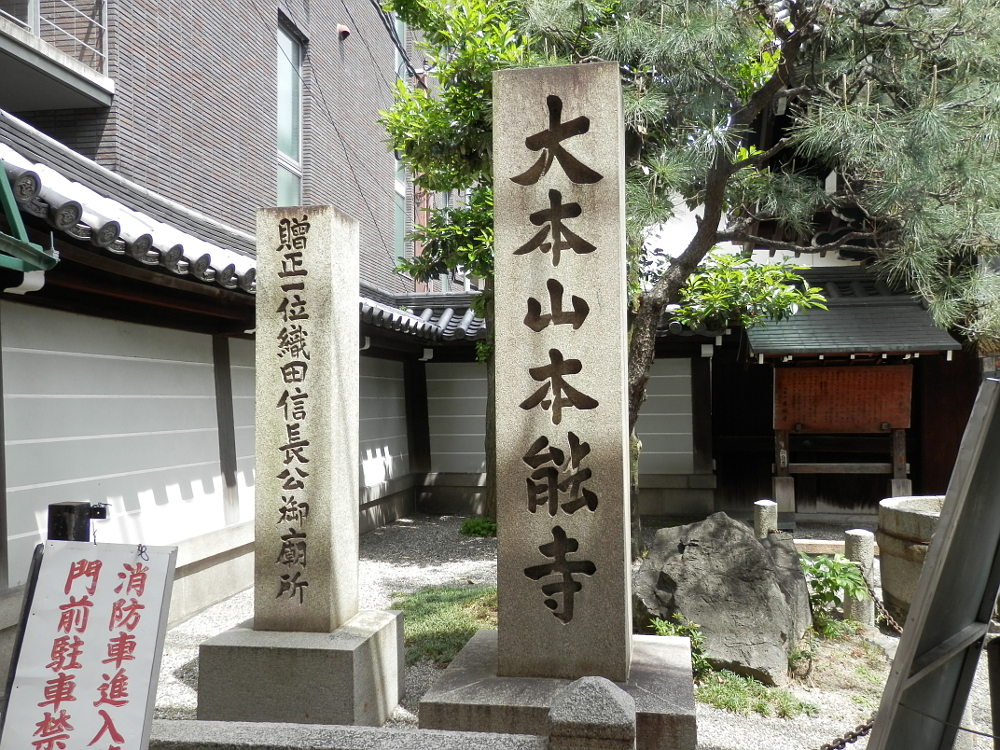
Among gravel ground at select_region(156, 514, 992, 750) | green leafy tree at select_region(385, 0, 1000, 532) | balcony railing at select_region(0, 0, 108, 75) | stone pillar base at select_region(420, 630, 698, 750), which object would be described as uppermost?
balcony railing at select_region(0, 0, 108, 75)

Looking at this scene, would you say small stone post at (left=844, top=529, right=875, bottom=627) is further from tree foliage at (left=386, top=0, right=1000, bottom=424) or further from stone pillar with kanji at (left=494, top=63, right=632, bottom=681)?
stone pillar with kanji at (left=494, top=63, right=632, bottom=681)

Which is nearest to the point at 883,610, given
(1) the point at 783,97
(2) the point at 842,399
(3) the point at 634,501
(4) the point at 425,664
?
(3) the point at 634,501

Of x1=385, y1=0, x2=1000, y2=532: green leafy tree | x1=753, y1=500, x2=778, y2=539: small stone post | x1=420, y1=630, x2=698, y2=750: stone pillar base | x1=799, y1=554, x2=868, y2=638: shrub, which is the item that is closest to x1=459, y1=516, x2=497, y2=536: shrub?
x1=385, y1=0, x2=1000, y2=532: green leafy tree

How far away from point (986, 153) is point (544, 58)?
3.91 meters

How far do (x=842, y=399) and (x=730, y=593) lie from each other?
609 centimetres

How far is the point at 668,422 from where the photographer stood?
12.0 metres

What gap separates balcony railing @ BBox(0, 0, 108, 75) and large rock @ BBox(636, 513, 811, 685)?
7.39m

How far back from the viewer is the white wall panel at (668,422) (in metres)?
12.0

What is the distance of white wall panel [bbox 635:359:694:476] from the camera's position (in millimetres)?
12000

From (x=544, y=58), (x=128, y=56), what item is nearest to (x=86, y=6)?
(x=128, y=56)

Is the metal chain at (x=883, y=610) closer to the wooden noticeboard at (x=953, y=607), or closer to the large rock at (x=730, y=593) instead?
the large rock at (x=730, y=593)

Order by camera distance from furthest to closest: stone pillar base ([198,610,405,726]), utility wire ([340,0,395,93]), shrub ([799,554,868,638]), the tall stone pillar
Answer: utility wire ([340,0,395,93]) → shrub ([799,554,868,638]) → stone pillar base ([198,610,405,726]) → the tall stone pillar

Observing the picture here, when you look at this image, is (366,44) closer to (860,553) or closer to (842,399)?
(842,399)

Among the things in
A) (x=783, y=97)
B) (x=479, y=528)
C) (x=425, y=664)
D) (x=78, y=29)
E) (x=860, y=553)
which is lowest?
(x=425, y=664)
